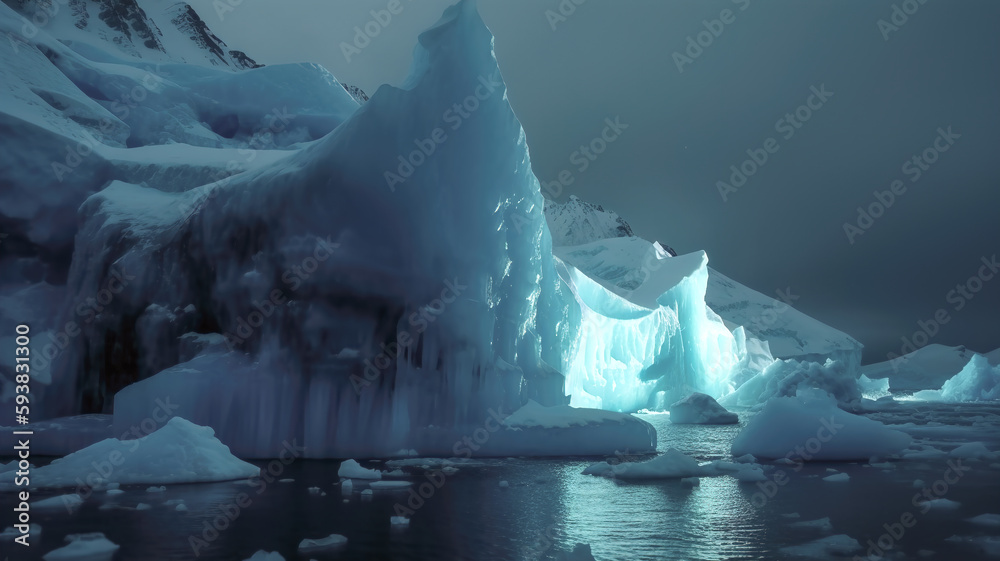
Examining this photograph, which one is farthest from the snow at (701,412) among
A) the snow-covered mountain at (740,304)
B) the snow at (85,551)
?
the snow at (85,551)

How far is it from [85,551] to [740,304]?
74442 mm

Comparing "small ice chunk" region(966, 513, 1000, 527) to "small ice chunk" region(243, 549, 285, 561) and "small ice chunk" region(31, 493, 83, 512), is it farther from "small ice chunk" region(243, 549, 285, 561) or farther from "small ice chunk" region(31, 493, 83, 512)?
"small ice chunk" region(31, 493, 83, 512)

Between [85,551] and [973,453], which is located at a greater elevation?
[973,453]

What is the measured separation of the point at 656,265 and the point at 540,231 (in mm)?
21242

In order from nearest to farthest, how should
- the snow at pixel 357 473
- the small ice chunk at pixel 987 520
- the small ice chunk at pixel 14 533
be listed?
1. the small ice chunk at pixel 14 533
2. the small ice chunk at pixel 987 520
3. the snow at pixel 357 473

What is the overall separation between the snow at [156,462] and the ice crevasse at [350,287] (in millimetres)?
1804

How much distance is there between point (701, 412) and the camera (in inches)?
930

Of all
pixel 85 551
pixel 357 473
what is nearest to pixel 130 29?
pixel 357 473

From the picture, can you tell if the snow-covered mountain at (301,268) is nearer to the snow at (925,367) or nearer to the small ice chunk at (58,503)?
the small ice chunk at (58,503)

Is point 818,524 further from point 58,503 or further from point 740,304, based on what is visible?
point 740,304

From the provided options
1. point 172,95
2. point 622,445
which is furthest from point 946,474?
point 172,95

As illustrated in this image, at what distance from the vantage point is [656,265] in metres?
35.5

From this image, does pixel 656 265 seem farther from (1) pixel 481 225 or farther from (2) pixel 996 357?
(2) pixel 996 357

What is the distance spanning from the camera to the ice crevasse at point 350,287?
1155cm
